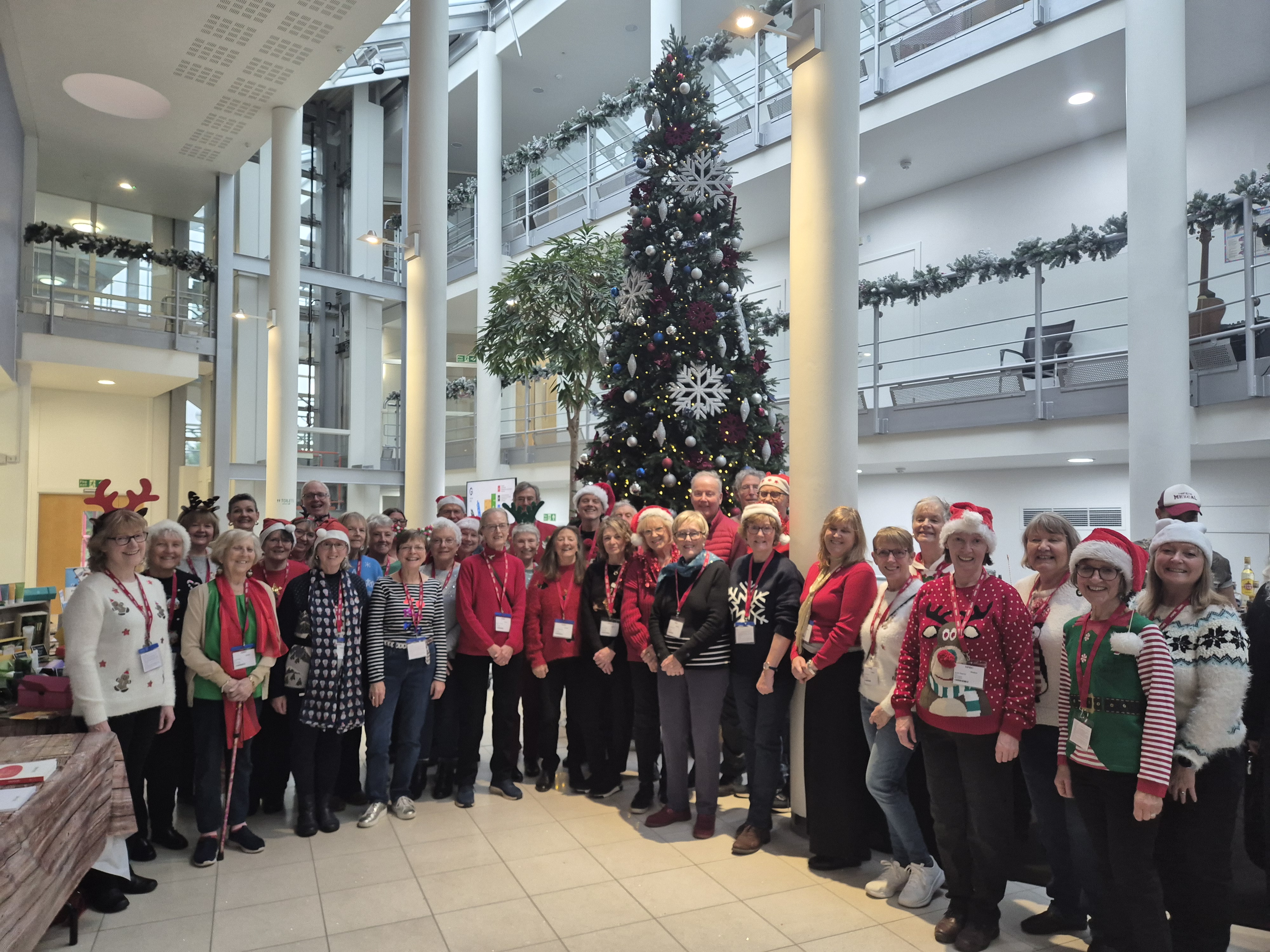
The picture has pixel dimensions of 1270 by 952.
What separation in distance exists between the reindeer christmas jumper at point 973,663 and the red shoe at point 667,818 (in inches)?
64.0

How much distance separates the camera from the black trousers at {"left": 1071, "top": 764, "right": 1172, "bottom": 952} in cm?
256

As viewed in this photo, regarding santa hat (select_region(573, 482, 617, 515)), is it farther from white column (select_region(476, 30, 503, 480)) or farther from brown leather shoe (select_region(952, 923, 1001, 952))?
white column (select_region(476, 30, 503, 480))

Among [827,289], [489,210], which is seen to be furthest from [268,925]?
[489,210]

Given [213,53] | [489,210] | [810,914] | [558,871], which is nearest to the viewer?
[810,914]

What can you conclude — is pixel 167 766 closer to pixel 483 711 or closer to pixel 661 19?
pixel 483 711

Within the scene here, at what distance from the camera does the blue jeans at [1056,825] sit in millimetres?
3031

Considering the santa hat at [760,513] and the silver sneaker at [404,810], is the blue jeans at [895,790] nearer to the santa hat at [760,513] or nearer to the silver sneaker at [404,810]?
the santa hat at [760,513]

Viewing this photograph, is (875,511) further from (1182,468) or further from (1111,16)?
(1111,16)

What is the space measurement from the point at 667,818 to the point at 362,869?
59.0 inches

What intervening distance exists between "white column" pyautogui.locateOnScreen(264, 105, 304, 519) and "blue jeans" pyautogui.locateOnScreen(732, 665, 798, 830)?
852 cm

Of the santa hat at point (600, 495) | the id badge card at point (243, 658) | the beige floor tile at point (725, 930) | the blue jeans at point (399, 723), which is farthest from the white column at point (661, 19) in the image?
the beige floor tile at point (725, 930)

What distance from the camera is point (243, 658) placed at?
4000 mm

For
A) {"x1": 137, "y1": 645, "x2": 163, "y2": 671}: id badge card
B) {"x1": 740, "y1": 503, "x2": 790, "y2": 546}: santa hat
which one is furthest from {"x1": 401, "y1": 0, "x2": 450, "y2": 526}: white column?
{"x1": 740, "y1": 503, "x2": 790, "y2": 546}: santa hat

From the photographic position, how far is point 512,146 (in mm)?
20359
